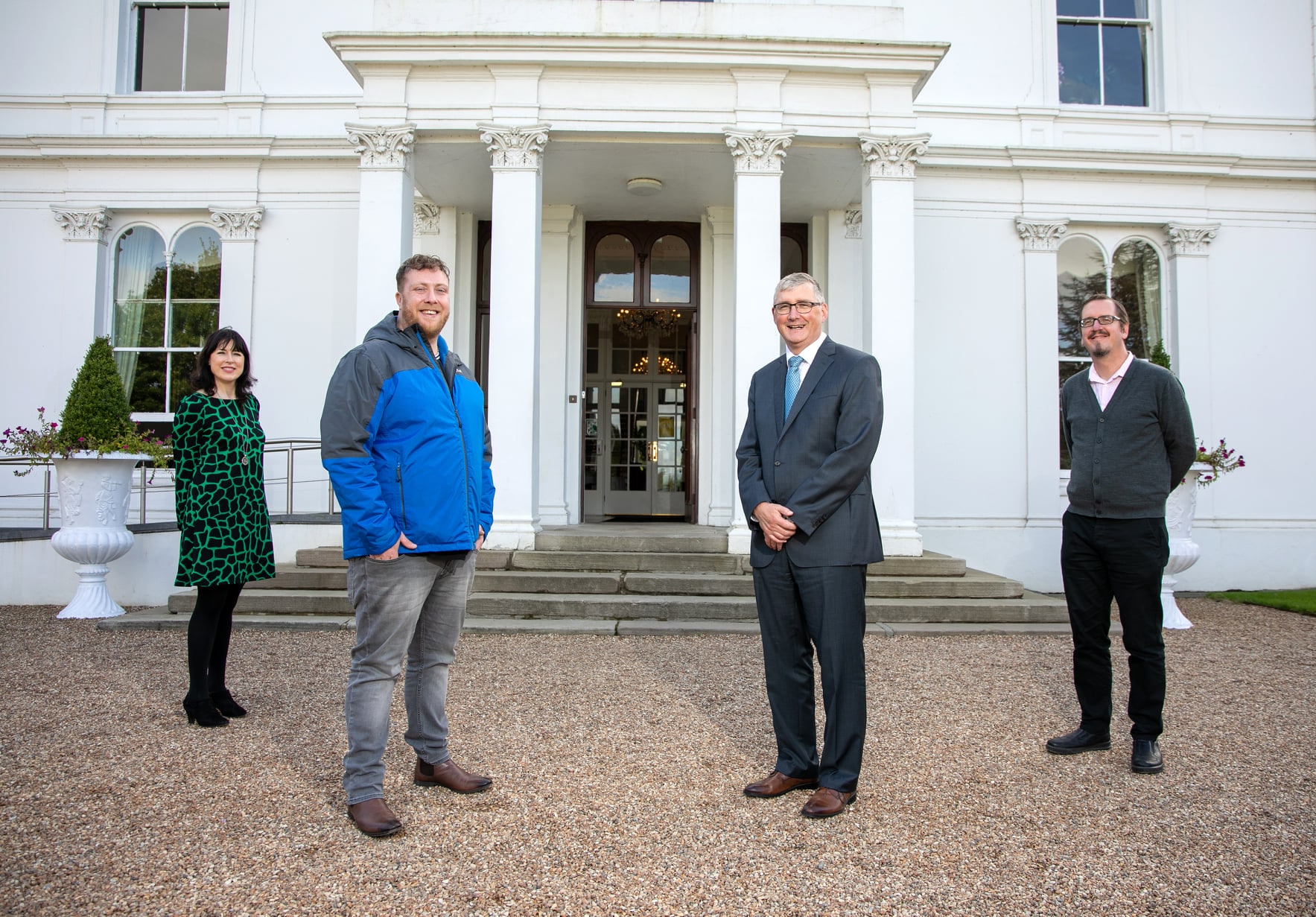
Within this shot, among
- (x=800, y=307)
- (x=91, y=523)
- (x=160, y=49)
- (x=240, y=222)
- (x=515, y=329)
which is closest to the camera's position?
(x=800, y=307)

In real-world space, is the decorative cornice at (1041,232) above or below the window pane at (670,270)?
above

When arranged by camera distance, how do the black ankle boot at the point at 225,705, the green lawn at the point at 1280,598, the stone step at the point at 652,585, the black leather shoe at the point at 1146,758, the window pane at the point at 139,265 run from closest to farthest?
the black leather shoe at the point at 1146,758
the black ankle boot at the point at 225,705
the stone step at the point at 652,585
the green lawn at the point at 1280,598
the window pane at the point at 139,265

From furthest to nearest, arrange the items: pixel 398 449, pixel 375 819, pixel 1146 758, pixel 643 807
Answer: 1. pixel 1146 758
2. pixel 643 807
3. pixel 398 449
4. pixel 375 819

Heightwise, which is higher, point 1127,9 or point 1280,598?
point 1127,9

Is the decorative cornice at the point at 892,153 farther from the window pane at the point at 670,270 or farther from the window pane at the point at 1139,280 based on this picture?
the window pane at the point at 1139,280

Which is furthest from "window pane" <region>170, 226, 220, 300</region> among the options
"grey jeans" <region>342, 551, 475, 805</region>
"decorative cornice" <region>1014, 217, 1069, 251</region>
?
"decorative cornice" <region>1014, 217, 1069, 251</region>

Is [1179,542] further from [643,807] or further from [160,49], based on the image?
[160,49]

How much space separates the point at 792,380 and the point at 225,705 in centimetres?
328

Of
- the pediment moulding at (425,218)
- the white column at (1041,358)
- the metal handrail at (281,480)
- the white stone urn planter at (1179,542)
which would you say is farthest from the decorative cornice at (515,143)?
the white stone urn planter at (1179,542)

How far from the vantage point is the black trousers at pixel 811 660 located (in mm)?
3059

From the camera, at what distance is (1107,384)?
384 cm

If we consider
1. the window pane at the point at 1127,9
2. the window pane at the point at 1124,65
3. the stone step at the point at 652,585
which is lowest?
the stone step at the point at 652,585

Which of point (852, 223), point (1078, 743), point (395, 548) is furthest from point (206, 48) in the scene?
point (1078, 743)

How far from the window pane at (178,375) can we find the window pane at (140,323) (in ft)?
0.90
